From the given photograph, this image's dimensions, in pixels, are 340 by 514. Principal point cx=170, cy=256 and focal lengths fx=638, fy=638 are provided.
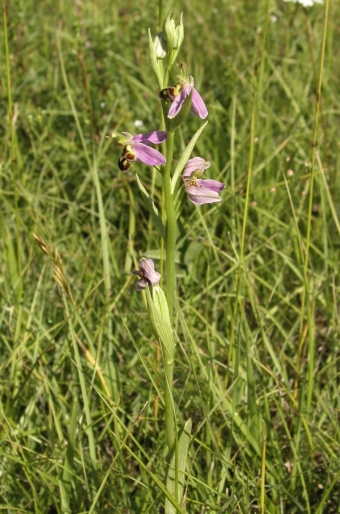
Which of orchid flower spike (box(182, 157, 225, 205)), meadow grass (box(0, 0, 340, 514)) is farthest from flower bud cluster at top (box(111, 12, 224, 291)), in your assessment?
meadow grass (box(0, 0, 340, 514))

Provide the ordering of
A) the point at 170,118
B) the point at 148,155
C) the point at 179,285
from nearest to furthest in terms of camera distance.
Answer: the point at 170,118 < the point at 148,155 < the point at 179,285

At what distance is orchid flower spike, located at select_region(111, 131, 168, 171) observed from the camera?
1.39 meters

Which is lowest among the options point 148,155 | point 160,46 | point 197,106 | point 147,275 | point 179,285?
point 179,285

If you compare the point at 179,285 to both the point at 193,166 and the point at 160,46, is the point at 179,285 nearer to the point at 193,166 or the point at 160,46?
the point at 193,166

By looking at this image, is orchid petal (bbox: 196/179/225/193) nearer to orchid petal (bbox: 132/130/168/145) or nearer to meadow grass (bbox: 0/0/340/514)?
orchid petal (bbox: 132/130/168/145)

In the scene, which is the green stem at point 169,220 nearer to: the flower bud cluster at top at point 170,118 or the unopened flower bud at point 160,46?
the flower bud cluster at top at point 170,118

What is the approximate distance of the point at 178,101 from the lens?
51.6 inches

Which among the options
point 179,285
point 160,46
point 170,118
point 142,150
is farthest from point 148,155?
point 179,285

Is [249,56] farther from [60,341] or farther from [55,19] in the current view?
[60,341]

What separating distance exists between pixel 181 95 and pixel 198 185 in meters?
0.21

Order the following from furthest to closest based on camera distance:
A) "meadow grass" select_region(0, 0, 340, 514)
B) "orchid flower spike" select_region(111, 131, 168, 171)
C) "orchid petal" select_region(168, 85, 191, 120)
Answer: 1. "meadow grass" select_region(0, 0, 340, 514)
2. "orchid flower spike" select_region(111, 131, 168, 171)
3. "orchid petal" select_region(168, 85, 191, 120)

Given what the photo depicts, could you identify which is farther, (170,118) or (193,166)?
(193,166)

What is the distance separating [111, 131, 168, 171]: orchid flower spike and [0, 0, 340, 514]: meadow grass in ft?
1.13

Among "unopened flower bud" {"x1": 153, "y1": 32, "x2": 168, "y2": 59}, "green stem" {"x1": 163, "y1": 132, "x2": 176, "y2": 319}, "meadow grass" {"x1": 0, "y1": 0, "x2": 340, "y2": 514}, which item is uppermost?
"unopened flower bud" {"x1": 153, "y1": 32, "x2": 168, "y2": 59}
